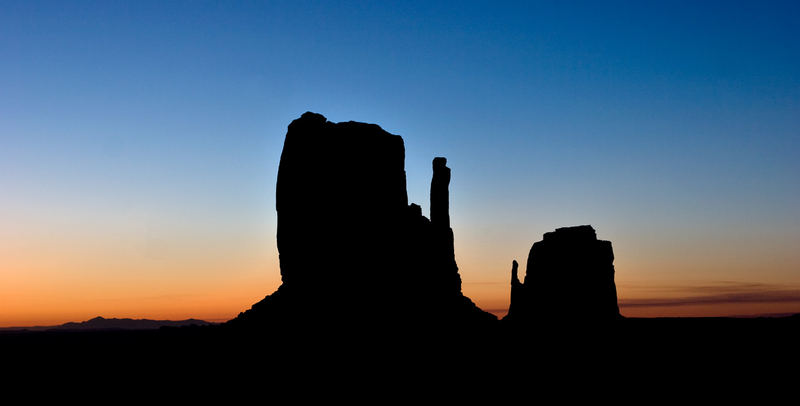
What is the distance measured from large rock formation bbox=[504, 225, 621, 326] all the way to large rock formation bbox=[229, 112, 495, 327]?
74.1ft

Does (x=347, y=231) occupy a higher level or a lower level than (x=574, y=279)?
higher

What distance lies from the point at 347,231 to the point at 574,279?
34.3 metres

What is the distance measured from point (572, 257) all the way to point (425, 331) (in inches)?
1289

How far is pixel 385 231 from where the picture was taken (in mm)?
56438

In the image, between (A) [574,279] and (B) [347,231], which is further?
(A) [574,279]

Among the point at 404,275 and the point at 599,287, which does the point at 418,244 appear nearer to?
the point at 404,275

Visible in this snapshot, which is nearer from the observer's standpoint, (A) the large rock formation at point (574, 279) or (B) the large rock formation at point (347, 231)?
(B) the large rock formation at point (347, 231)

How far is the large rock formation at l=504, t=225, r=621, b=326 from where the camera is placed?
255 feet

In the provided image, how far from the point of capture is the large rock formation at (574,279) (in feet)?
255

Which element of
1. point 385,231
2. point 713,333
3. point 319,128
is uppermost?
point 319,128

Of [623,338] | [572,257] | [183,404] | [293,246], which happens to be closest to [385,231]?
[293,246]

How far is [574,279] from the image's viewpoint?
7794 cm

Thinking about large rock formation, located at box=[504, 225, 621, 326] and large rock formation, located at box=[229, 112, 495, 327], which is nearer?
large rock formation, located at box=[229, 112, 495, 327]

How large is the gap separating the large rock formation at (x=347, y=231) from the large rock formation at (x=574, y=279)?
22.6 meters
